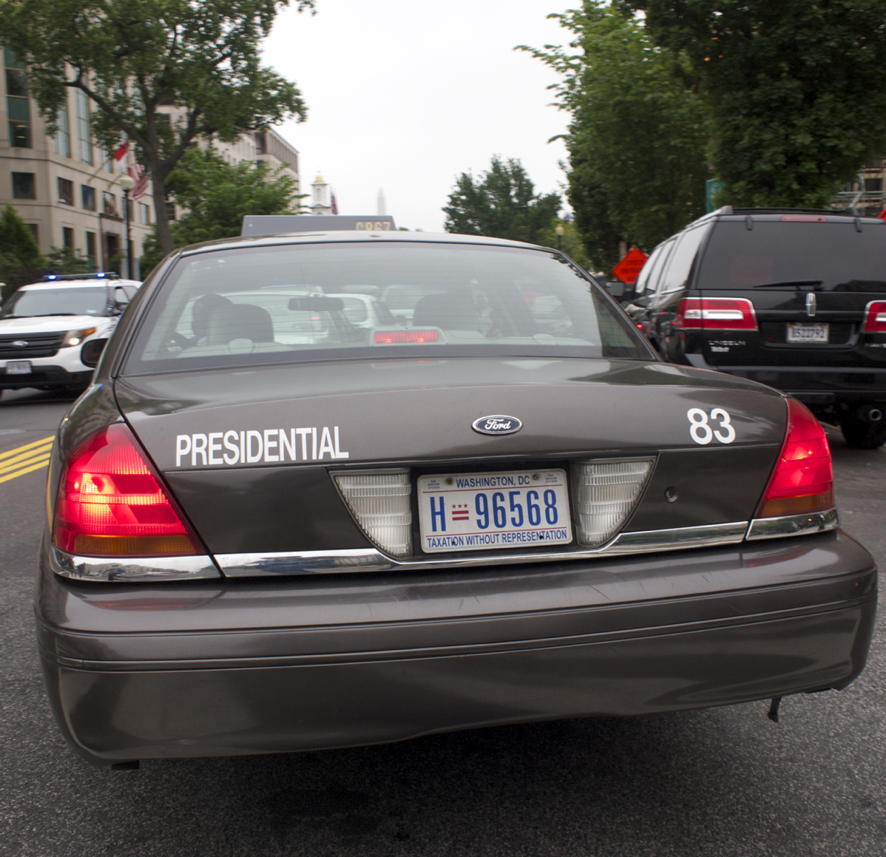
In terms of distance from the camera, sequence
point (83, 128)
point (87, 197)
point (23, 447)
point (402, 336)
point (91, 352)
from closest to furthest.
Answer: point (402, 336) → point (91, 352) → point (23, 447) → point (83, 128) → point (87, 197)

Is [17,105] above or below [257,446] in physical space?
above

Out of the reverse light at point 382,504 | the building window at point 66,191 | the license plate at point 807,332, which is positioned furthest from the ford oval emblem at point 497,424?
the building window at point 66,191

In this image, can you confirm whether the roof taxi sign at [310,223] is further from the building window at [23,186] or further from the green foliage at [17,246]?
the building window at [23,186]

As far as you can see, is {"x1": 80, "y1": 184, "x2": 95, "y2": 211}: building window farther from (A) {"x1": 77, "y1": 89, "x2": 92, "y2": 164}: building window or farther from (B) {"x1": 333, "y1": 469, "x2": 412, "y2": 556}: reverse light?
(B) {"x1": 333, "y1": 469, "x2": 412, "y2": 556}: reverse light

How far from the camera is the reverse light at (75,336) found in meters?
13.8

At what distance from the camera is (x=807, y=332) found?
804 cm

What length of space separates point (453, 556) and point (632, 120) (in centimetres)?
2284

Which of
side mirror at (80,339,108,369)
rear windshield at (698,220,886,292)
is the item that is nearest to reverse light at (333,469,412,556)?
side mirror at (80,339,108,369)

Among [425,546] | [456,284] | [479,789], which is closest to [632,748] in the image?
[479,789]

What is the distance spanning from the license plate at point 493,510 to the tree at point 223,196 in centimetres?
4491

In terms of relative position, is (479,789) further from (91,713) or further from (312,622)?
(91,713)

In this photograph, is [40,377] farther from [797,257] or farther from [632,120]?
[632,120]

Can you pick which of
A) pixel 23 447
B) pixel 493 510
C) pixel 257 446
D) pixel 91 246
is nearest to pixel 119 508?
pixel 257 446

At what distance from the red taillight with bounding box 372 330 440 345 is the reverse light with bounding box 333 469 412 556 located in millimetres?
783
